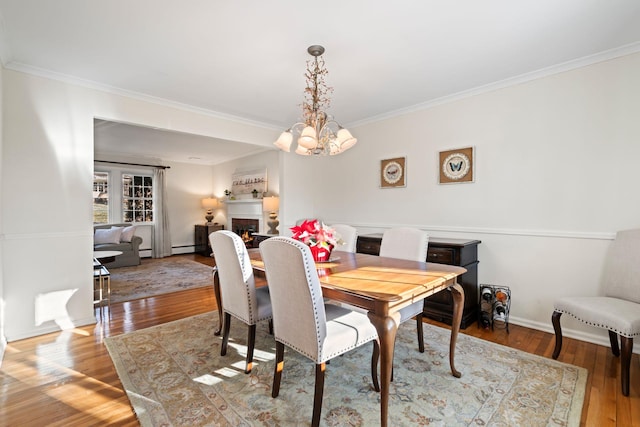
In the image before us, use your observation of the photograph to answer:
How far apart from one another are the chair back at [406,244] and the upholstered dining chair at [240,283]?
1.18m

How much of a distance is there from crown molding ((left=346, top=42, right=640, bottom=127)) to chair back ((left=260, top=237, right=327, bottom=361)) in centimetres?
282

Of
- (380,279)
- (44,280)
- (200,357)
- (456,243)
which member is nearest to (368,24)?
(380,279)

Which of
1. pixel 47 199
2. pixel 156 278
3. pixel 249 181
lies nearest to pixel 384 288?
pixel 47 199

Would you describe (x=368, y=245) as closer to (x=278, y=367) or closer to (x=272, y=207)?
(x=278, y=367)

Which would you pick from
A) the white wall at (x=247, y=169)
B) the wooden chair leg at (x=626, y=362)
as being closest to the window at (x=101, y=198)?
the white wall at (x=247, y=169)

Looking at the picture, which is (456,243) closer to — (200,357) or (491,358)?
(491,358)

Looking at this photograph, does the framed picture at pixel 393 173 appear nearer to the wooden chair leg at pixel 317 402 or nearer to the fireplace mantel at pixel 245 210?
the wooden chair leg at pixel 317 402

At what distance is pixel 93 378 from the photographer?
2057 millimetres

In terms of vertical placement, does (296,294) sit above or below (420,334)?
above

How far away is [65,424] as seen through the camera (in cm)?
163

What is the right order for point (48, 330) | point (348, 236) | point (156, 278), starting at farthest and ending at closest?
point (156, 278), point (348, 236), point (48, 330)

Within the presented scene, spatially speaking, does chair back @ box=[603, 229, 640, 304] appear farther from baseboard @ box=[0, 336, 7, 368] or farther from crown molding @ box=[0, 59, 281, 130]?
baseboard @ box=[0, 336, 7, 368]

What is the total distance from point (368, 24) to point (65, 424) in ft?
9.93

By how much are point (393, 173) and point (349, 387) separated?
8.97ft
